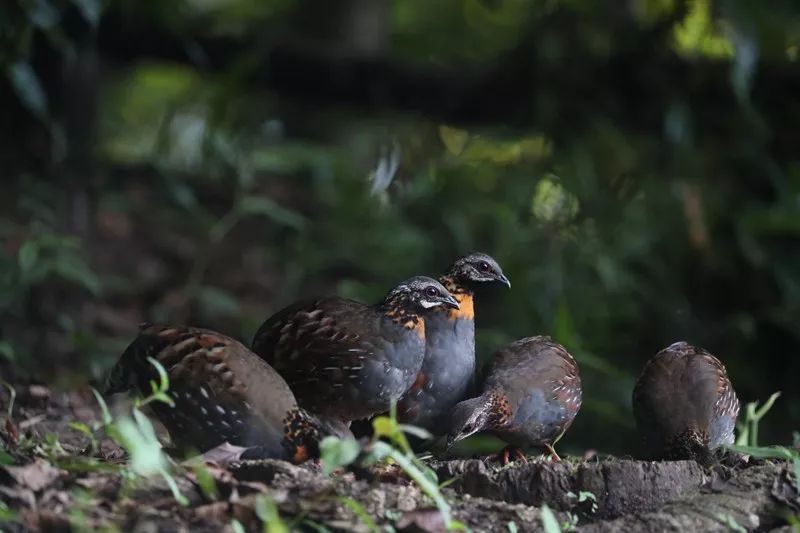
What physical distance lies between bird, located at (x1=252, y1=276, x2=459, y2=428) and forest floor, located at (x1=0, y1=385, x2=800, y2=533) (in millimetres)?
449

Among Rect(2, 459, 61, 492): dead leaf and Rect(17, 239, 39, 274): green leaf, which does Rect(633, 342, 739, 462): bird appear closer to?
Rect(2, 459, 61, 492): dead leaf

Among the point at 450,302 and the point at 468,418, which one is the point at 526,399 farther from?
the point at 450,302

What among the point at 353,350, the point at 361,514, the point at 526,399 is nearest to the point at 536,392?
the point at 526,399

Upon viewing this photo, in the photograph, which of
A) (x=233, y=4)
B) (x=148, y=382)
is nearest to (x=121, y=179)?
(x=233, y=4)

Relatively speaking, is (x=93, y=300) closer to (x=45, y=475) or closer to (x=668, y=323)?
(x=668, y=323)

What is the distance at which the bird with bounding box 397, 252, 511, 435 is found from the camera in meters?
5.05

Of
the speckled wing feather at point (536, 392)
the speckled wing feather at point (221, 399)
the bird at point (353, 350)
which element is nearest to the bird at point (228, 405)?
the speckled wing feather at point (221, 399)

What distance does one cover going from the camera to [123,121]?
37.4 ft

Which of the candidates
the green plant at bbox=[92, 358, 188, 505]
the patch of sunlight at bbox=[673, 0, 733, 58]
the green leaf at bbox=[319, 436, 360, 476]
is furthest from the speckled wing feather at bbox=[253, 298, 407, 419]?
the patch of sunlight at bbox=[673, 0, 733, 58]

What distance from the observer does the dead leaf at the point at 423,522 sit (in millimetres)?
3452

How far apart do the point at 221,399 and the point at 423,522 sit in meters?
1.13

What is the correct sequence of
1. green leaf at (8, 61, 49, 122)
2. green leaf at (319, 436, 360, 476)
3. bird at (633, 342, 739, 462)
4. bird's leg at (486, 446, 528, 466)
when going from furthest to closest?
1. green leaf at (8, 61, 49, 122)
2. bird's leg at (486, 446, 528, 466)
3. bird at (633, 342, 739, 462)
4. green leaf at (319, 436, 360, 476)

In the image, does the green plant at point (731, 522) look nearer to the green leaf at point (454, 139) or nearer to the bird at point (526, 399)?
the bird at point (526, 399)

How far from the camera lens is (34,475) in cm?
347
